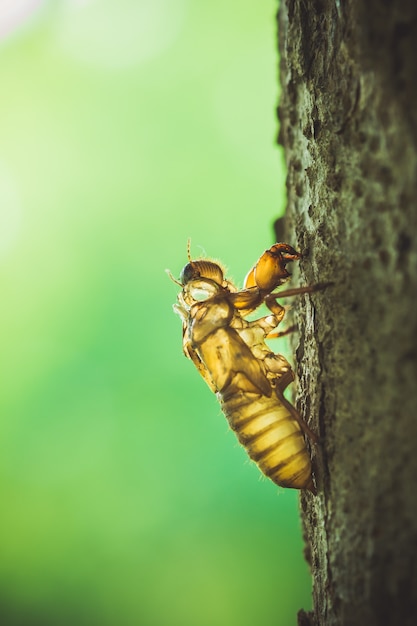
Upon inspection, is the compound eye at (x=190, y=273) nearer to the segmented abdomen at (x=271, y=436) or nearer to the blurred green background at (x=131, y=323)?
the segmented abdomen at (x=271, y=436)

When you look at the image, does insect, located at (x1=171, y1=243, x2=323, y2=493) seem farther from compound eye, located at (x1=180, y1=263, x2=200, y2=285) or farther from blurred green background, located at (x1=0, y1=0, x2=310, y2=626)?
blurred green background, located at (x1=0, y1=0, x2=310, y2=626)

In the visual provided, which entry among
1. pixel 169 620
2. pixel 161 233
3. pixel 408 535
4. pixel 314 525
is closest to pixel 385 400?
pixel 408 535

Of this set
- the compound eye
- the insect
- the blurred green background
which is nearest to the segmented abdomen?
the insect

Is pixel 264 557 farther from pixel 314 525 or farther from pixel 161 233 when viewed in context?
pixel 314 525

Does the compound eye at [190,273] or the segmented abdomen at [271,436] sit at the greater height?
the compound eye at [190,273]

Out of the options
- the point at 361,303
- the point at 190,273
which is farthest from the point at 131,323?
the point at 361,303

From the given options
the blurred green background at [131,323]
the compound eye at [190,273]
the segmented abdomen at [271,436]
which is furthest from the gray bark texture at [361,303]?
the blurred green background at [131,323]
